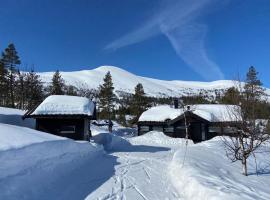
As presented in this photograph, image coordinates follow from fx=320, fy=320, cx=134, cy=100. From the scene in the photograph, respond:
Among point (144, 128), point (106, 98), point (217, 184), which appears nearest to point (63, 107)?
point (217, 184)

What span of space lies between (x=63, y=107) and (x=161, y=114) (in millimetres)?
21389

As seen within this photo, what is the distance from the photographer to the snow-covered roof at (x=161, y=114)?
4259 centimetres

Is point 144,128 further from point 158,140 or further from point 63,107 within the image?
point 63,107

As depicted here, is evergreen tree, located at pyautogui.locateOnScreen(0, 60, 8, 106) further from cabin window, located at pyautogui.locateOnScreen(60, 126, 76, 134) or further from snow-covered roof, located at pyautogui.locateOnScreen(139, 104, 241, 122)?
cabin window, located at pyautogui.locateOnScreen(60, 126, 76, 134)

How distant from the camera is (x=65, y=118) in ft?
82.5

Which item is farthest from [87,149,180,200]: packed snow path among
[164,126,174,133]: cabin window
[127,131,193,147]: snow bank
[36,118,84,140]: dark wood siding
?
[164,126,174,133]: cabin window

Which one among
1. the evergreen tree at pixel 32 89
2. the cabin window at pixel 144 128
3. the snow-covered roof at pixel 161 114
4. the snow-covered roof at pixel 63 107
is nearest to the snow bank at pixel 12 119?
the snow-covered roof at pixel 63 107

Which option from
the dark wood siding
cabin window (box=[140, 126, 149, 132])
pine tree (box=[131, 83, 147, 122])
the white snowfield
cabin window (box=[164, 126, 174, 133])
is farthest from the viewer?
pine tree (box=[131, 83, 147, 122])

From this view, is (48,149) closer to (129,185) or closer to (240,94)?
(129,185)

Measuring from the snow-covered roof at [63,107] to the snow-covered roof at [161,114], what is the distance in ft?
58.5

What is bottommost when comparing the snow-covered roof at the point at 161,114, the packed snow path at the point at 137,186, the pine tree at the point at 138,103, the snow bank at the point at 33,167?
the packed snow path at the point at 137,186

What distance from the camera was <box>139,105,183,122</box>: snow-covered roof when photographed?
42.6 m

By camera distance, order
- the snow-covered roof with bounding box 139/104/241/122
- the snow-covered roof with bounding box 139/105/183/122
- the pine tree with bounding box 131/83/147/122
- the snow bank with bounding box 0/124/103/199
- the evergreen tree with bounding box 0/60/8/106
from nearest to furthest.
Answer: the snow bank with bounding box 0/124/103/199, the snow-covered roof with bounding box 139/104/241/122, the snow-covered roof with bounding box 139/105/183/122, the evergreen tree with bounding box 0/60/8/106, the pine tree with bounding box 131/83/147/122

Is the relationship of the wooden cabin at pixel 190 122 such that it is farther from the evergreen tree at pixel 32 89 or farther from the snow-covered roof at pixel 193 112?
the evergreen tree at pixel 32 89
